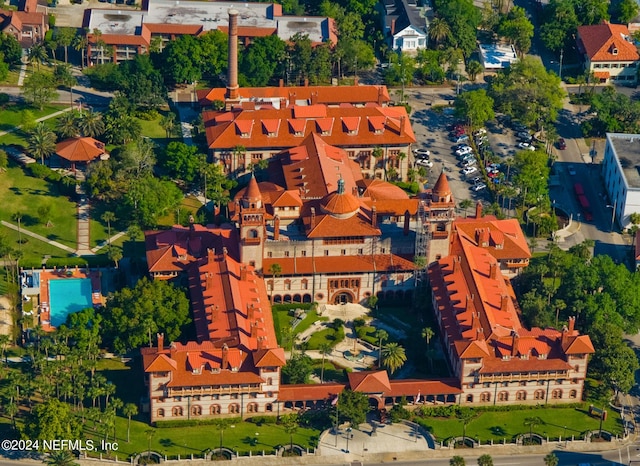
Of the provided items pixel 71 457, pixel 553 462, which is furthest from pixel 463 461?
pixel 71 457

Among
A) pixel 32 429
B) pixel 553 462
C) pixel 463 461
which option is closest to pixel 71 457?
pixel 32 429

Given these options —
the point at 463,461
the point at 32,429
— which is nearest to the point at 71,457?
the point at 32,429

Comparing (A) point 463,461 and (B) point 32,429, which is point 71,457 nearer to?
(B) point 32,429

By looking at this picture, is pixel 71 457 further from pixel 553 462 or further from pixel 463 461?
pixel 553 462

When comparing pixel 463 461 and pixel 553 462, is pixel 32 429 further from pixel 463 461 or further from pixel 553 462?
pixel 553 462
